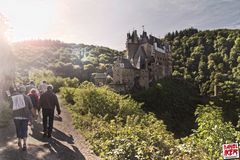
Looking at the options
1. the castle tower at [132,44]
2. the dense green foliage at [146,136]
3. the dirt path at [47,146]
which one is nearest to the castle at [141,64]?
the castle tower at [132,44]

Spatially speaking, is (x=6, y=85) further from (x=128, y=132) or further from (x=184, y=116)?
(x=184, y=116)

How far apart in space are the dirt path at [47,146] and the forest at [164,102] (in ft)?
1.76

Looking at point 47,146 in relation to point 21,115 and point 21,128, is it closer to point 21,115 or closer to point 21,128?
point 21,128

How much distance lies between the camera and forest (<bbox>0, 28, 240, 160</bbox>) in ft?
31.2

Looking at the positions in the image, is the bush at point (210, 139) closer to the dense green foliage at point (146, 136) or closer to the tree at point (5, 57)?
the dense green foliage at point (146, 136)

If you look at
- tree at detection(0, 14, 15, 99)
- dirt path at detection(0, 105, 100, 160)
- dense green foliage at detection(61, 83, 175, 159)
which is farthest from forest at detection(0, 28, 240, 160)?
tree at detection(0, 14, 15, 99)

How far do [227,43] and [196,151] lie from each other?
11276cm

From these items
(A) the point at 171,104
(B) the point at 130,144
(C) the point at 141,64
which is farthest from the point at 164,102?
(B) the point at 130,144

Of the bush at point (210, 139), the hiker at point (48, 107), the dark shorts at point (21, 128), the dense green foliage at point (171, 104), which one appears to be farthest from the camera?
the dense green foliage at point (171, 104)

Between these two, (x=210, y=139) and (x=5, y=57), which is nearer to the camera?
(x=210, y=139)

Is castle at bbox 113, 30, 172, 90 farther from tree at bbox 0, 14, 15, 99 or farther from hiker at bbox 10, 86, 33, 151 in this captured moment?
hiker at bbox 10, 86, 33, 151

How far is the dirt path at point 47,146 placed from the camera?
10.5 meters

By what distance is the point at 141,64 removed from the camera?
210 ft

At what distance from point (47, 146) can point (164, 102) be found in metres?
49.7
